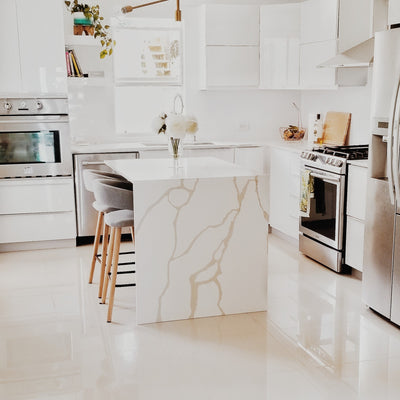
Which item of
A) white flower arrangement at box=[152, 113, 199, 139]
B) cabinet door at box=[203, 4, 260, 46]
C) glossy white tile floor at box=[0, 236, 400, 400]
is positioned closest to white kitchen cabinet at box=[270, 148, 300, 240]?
glossy white tile floor at box=[0, 236, 400, 400]

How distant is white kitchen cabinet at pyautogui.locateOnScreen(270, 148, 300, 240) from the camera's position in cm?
540

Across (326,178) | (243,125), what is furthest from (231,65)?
(326,178)

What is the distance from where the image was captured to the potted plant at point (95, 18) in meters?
5.73

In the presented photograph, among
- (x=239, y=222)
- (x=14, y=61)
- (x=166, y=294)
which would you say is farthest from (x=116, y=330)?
(x=14, y=61)

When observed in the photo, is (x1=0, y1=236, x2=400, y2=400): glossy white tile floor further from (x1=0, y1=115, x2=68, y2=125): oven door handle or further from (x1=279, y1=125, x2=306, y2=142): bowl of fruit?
(x1=279, y1=125, x2=306, y2=142): bowl of fruit

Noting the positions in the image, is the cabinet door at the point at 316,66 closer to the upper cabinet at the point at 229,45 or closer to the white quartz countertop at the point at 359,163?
the upper cabinet at the point at 229,45

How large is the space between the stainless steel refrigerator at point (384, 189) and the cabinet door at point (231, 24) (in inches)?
96.5

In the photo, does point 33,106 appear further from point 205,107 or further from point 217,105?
point 217,105

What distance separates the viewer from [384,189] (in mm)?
3654

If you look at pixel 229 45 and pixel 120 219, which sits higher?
pixel 229 45

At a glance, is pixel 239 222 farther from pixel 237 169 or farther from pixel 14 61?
pixel 14 61

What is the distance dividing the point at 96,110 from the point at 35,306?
262 cm

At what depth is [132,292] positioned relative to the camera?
4344mm

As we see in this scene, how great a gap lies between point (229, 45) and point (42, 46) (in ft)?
6.04
